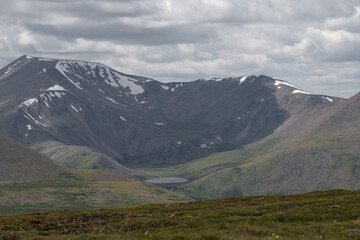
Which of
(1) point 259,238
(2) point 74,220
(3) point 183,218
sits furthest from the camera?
(2) point 74,220

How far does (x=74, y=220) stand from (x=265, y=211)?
70.4ft

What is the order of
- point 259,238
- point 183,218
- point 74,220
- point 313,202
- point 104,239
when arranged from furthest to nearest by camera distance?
1. point 313,202
2. point 74,220
3. point 183,218
4. point 104,239
5. point 259,238

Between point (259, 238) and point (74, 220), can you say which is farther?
point (74, 220)

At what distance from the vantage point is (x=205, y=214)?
5322 centimetres

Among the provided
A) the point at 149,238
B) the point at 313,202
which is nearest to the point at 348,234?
the point at 149,238

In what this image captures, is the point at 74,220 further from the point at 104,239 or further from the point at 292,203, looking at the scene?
the point at 292,203

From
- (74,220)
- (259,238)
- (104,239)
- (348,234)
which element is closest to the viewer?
(259,238)

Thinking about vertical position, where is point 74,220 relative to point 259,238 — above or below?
below

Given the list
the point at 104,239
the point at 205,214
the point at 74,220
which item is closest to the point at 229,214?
the point at 205,214

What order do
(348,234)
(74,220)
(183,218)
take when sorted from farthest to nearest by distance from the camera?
1. (74,220)
2. (183,218)
3. (348,234)

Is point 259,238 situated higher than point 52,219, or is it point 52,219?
point 259,238

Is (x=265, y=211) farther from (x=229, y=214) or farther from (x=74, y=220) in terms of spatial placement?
(x=74, y=220)

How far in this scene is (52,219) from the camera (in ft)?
177

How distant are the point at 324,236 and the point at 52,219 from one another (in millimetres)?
33679
